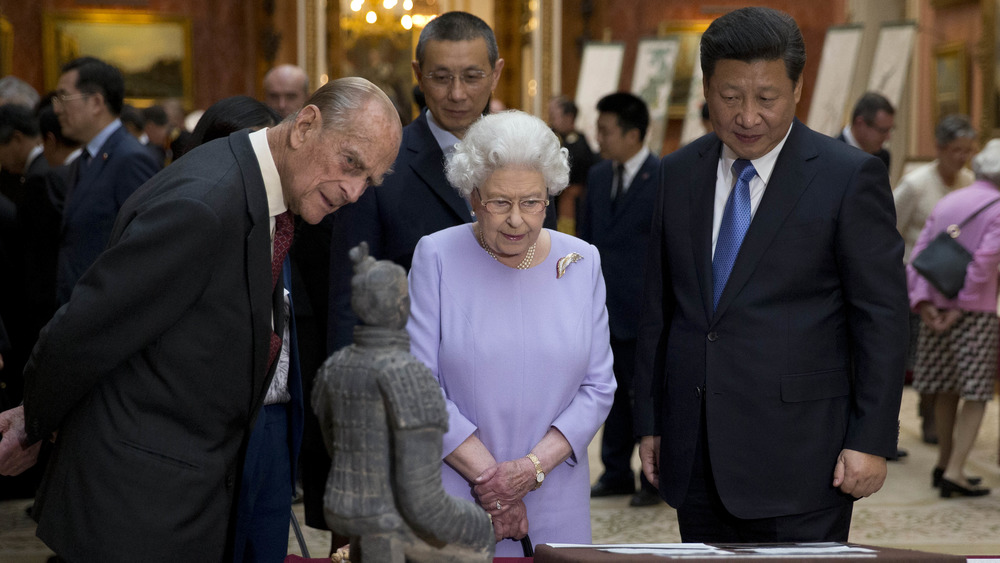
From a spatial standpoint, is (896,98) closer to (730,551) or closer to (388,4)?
(730,551)

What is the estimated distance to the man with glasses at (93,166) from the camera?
466 cm

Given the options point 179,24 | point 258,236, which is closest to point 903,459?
point 258,236

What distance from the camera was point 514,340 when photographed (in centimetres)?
246

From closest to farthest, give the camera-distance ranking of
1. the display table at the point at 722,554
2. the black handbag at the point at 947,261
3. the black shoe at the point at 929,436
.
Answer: the display table at the point at 722,554
the black handbag at the point at 947,261
the black shoe at the point at 929,436

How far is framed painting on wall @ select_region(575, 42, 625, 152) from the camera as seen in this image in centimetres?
1262

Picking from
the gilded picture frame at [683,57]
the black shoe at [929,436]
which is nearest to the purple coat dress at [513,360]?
the black shoe at [929,436]

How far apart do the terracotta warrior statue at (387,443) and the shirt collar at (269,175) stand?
0.65 m

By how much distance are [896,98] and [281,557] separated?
9063mm

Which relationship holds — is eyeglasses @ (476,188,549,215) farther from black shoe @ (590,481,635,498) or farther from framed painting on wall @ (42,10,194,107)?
framed painting on wall @ (42,10,194,107)

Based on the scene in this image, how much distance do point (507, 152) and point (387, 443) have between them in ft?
3.35

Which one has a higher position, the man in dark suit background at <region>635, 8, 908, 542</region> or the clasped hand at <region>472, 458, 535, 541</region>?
the man in dark suit background at <region>635, 8, 908, 542</region>

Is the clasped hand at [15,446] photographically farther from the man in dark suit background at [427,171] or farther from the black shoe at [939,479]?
the black shoe at [939,479]

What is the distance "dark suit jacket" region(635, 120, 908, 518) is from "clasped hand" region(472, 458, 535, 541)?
17.3 inches

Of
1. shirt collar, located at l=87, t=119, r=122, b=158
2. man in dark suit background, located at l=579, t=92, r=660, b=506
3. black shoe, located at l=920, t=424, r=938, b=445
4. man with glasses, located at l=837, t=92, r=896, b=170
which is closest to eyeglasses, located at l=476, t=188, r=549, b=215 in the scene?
shirt collar, located at l=87, t=119, r=122, b=158
